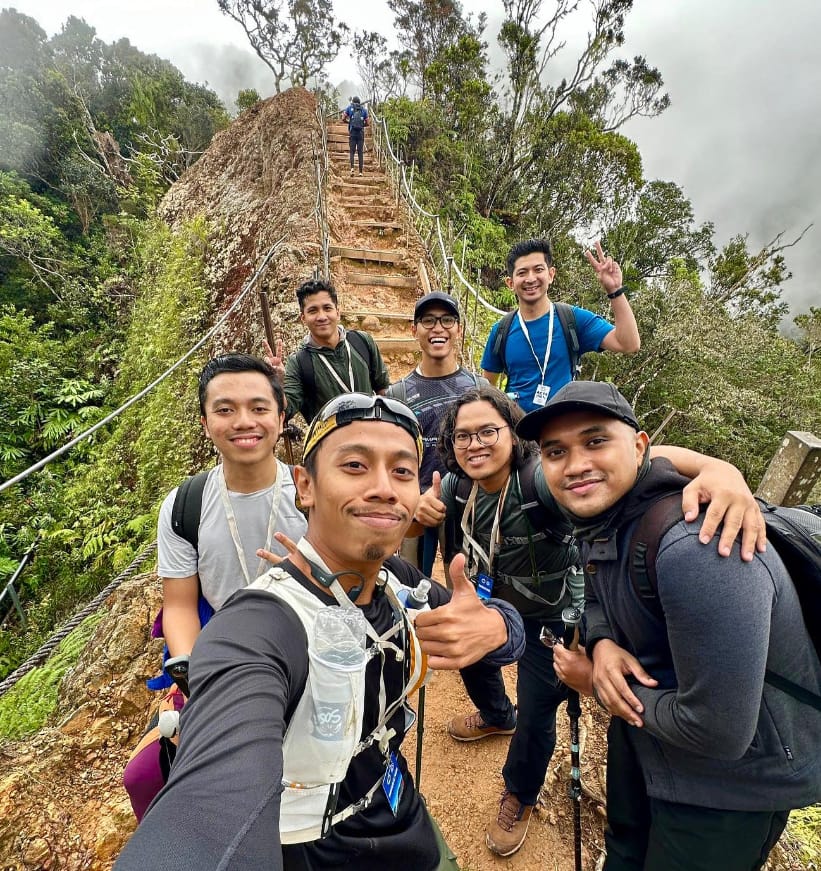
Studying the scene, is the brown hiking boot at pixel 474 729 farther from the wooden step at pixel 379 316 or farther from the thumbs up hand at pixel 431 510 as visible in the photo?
the wooden step at pixel 379 316

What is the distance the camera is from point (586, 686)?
154 centimetres

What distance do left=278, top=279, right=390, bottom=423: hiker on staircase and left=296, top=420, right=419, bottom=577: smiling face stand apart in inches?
89.8

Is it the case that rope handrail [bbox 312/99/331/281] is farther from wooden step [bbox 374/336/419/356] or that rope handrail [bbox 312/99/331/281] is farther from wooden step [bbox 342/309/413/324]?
wooden step [bbox 374/336/419/356]

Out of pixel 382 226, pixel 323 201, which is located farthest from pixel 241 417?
pixel 323 201

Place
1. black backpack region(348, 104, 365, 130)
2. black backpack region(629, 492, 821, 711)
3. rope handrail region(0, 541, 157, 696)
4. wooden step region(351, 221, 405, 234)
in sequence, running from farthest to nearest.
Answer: black backpack region(348, 104, 365, 130)
wooden step region(351, 221, 405, 234)
rope handrail region(0, 541, 157, 696)
black backpack region(629, 492, 821, 711)

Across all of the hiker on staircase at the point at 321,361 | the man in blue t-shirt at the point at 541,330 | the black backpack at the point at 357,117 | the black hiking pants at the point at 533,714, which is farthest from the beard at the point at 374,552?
the black backpack at the point at 357,117

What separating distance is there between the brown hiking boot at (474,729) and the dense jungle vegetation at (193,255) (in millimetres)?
4557

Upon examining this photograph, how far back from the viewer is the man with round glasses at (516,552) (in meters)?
2.04

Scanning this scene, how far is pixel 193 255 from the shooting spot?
1077 centimetres

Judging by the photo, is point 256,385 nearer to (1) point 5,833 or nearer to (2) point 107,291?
(1) point 5,833

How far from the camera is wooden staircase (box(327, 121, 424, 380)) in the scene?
6973mm

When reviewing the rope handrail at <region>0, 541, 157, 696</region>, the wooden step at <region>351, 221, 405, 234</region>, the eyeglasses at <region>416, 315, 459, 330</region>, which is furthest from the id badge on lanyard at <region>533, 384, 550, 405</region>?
the wooden step at <region>351, 221, 405, 234</region>

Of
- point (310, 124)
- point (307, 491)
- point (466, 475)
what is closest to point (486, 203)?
point (310, 124)

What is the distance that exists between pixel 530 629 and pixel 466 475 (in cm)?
83
